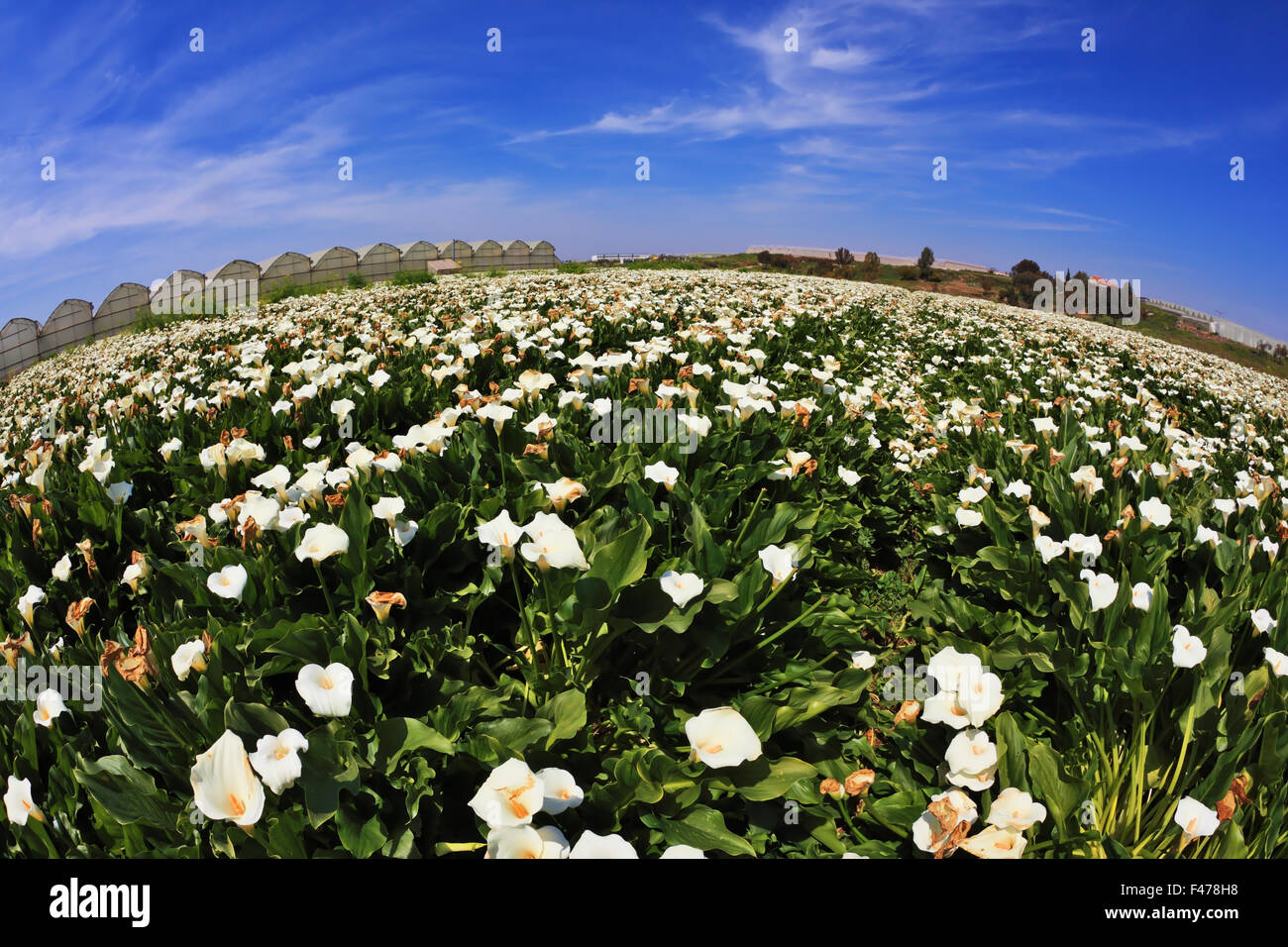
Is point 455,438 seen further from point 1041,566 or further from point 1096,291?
point 1096,291

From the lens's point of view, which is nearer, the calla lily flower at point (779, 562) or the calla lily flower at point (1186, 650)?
the calla lily flower at point (1186, 650)

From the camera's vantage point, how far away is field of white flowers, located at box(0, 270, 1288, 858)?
1910 mm

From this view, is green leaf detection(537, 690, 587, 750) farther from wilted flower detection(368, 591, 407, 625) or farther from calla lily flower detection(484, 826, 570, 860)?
wilted flower detection(368, 591, 407, 625)

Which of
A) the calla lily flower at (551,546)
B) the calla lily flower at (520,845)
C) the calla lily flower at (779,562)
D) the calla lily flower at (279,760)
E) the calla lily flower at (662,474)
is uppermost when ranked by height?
the calla lily flower at (662,474)

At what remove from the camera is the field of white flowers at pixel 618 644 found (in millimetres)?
1910

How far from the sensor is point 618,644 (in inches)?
107

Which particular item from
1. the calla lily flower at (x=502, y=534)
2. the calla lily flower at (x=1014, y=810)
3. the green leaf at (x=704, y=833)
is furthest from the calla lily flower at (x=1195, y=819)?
the calla lily flower at (x=502, y=534)

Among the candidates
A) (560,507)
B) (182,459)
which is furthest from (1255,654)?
(182,459)

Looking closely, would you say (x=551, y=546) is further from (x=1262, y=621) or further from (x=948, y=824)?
(x=1262, y=621)

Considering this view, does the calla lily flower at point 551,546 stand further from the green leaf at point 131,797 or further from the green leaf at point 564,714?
the green leaf at point 131,797

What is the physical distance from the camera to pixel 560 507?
9.33 feet

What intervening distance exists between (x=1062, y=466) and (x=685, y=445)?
2.63m

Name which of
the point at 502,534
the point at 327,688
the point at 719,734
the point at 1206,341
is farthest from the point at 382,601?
the point at 1206,341
